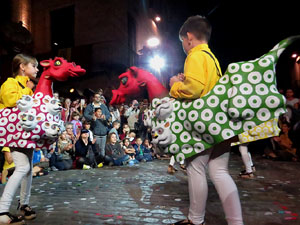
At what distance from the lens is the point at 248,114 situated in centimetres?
184

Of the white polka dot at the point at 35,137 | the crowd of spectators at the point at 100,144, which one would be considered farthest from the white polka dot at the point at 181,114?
the crowd of spectators at the point at 100,144

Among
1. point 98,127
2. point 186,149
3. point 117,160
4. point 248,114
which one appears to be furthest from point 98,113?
point 248,114

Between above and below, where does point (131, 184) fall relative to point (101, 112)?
below

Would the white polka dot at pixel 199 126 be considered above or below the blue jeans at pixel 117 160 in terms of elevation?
above

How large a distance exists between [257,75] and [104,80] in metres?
12.0

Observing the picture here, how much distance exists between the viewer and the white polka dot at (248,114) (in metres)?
1.83

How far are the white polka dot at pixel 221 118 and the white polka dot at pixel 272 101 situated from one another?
324 millimetres

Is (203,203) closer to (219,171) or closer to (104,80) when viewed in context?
(219,171)

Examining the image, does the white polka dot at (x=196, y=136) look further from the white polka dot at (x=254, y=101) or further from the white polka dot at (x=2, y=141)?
the white polka dot at (x=2, y=141)

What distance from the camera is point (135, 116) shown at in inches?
374

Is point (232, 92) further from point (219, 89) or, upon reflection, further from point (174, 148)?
point (174, 148)

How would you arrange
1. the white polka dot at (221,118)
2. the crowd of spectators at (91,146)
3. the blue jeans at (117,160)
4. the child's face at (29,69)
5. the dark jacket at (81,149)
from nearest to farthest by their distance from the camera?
the white polka dot at (221,118)
the child's face at (29,69)
the crowd of spectators at (91,146)
the dark jacket at (81,149)
the blue jeans at (117,160)

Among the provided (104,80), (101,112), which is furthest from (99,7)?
(101,112)

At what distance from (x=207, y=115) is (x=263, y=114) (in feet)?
1.36
